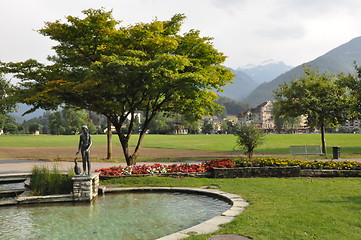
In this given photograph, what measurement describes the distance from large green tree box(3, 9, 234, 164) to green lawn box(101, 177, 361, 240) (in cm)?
547

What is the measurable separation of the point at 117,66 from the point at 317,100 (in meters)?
21.6

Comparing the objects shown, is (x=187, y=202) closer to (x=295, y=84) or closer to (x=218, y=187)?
(x=218, y=187)

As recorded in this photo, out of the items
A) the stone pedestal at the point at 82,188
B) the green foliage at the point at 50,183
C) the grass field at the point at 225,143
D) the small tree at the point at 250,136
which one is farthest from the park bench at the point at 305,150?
the green foliage at the point at 50,183

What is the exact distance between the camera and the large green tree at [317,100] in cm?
2980

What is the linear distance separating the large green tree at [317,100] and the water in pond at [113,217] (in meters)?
22.1

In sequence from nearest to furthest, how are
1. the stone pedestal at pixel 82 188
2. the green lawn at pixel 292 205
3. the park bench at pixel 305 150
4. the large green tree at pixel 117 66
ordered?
the green lawn at pixel 292 205 → the stone pedestal at pixel 82 188 → the large green tree at pixel 117 66 → the park bench at pixel 305 150

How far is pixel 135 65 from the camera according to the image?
50.1 feet

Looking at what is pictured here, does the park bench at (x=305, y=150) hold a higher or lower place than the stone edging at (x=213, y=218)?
higher

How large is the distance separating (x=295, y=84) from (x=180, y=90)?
61.8 feet

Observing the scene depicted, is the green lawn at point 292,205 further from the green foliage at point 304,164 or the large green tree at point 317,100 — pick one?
the large green tree at point 317,100

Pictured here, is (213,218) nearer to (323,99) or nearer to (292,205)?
(292,205)

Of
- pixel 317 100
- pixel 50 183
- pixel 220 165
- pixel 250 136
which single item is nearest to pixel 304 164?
pixel 220 165

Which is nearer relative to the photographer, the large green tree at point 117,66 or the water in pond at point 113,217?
the water in pond at point 113,217

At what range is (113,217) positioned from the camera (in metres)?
9.72
